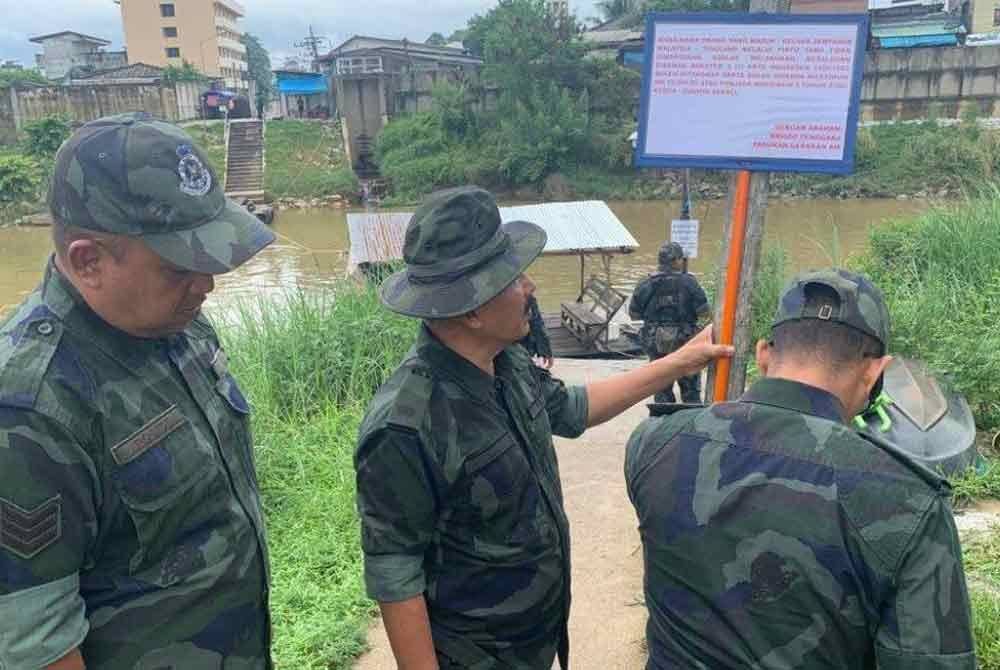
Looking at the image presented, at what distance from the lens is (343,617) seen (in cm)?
310

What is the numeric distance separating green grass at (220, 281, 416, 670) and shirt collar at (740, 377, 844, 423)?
214 centimetres

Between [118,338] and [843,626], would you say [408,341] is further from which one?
[843,626]

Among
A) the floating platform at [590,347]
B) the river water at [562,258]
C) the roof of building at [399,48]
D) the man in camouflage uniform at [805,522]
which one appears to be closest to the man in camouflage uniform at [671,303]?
the floating platform at [590,347]

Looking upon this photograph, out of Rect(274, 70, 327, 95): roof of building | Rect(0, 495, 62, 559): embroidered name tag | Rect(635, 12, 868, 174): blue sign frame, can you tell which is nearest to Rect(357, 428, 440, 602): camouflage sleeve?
Rect(0, 495, 62, 559): embroidered name tag

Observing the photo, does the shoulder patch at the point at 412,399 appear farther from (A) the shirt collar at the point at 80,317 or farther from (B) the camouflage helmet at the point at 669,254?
(B) the camouflage helmet at the point at 669,254

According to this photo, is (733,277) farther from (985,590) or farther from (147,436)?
(147,436)

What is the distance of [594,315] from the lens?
9.59 metres

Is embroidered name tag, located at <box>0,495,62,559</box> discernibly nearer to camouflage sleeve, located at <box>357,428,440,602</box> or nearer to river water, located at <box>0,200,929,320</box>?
camouflage sleeve, located at <box>357,428,440,602</box>

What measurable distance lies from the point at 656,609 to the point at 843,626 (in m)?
0.34

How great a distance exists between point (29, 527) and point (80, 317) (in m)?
0.35

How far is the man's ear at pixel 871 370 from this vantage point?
1.30m

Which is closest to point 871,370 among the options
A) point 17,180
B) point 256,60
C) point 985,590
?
point 985,590

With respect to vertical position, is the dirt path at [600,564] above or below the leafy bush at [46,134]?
below

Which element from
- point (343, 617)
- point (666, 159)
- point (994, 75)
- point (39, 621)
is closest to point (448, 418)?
point (39, 621)
